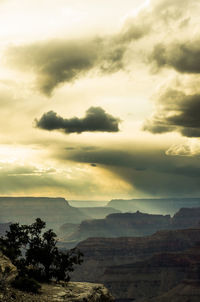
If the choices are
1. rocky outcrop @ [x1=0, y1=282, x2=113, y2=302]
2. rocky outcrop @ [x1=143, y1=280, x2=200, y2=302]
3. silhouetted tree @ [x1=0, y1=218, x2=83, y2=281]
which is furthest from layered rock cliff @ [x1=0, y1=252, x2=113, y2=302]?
rocky outcrop @ [x1=143, y1=280, x2=200, y2=302]

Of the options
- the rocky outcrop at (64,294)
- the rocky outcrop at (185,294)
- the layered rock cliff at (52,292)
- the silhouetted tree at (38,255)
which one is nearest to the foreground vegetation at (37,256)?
the silhouetted tree at (38,255)

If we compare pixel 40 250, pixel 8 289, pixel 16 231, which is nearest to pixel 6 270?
pixel 8 289

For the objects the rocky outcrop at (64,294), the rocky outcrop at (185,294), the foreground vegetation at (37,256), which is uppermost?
the foreground vegetation at (37,256)

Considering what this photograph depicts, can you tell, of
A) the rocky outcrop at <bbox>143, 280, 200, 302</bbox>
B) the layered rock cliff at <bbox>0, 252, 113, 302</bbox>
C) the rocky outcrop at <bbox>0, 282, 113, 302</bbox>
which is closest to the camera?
the layered rock cliff at <bbox>0, 252, 113, 302</bbox>

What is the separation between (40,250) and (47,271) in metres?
2.72

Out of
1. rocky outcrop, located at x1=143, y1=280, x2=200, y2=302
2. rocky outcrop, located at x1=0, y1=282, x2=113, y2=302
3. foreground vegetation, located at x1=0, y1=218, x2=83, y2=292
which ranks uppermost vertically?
foreground vegetation, located at x1=0, y1=218, x2=83, y2=292

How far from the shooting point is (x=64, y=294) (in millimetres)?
31844

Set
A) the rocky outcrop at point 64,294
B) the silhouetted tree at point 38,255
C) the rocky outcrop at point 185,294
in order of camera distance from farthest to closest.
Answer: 1. the rocky outcrop at point 185,294
2. the silhouetted tree at point 38,255
3. the rocky outcrop at point 64,294

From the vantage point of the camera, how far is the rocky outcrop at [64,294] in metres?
28.4

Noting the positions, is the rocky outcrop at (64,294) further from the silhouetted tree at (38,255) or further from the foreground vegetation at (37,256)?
the silhouetted tree at (38,255)

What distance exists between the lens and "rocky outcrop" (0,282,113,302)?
28.4 m

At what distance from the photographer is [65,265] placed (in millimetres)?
41031

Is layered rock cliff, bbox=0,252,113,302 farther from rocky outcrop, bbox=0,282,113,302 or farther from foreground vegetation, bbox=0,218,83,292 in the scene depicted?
foreground vegetation, bbox=0,218,83,292

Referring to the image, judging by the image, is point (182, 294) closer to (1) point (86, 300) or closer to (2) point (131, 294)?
(2) point (131, 294)
